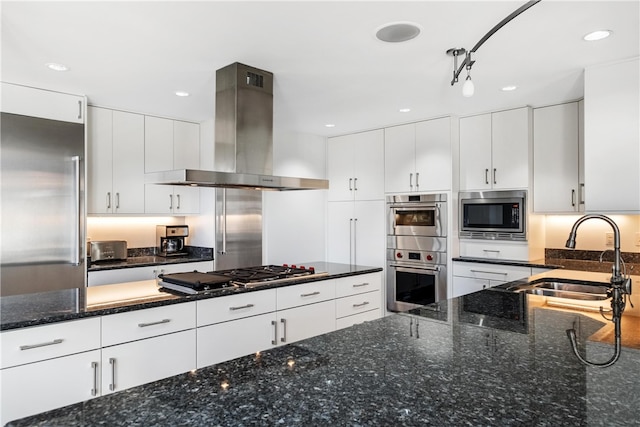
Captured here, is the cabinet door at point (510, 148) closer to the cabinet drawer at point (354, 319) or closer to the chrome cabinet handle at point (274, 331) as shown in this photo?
the cabinet drawer at point (354, 319)

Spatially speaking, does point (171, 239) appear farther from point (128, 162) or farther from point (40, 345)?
point (40, 345)

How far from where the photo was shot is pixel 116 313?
6.39 ft

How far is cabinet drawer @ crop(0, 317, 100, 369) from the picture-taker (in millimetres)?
1683

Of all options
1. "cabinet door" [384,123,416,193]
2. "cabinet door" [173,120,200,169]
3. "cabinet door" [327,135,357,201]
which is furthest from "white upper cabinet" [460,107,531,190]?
"cabinet door" [173,120,200,169]

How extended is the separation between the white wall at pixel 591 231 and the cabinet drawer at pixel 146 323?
345cm

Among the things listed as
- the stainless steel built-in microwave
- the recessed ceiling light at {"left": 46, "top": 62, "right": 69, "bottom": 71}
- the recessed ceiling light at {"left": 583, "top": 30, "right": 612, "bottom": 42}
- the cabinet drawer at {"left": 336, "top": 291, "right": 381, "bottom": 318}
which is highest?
the recessed ceiling light at {"left": 46, "top": 62, "right": 69, "bottom": 71}

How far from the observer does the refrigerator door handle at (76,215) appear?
3396 mm

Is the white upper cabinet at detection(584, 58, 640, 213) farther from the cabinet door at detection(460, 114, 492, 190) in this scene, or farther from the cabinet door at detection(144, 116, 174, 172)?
the cabinet door at detection(144, 116, 174, 172)

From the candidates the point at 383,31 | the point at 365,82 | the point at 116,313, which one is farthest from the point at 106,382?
the point at 365,82

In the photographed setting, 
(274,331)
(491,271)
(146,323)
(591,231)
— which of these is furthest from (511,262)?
(146,323)

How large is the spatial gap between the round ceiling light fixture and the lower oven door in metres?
2.55

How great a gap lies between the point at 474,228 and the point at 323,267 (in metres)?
1.71

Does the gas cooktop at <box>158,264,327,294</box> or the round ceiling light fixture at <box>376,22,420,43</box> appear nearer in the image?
the round ceiling light fixture at <box>376,22,420,43</box>

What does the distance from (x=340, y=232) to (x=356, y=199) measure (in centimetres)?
48
